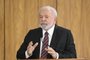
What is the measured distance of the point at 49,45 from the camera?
355cm

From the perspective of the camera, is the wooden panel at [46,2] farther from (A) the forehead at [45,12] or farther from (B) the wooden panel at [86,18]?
(A) the forehead at [45,12]

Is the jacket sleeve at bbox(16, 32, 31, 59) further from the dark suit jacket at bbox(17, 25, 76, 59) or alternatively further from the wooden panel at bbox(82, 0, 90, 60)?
the wooden panel at bbox(82, 0, 90, 60)

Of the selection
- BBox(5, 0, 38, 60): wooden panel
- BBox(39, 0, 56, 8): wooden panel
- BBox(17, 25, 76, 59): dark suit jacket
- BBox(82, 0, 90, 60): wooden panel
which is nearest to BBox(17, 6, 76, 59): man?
BBox(17, 25, 76, 59): dark suit jacket

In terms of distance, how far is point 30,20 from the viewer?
5.57 m

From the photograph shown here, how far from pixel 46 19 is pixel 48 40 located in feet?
0.84

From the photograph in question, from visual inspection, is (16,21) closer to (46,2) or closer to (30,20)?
(30,20)

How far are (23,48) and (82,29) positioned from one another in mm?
2455

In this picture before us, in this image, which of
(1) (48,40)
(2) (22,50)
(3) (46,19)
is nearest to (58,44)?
(1) (48,40)

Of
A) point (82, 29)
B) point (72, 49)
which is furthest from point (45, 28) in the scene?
point (82, 29)

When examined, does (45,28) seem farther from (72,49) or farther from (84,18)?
(84,18)

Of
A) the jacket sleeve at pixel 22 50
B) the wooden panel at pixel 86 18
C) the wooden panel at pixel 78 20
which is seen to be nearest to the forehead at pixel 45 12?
the jacket sleeve at pixel 22 50

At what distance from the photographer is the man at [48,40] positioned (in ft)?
11.5

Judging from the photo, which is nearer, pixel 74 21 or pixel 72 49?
pixel 72 49

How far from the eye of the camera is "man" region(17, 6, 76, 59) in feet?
11.5
